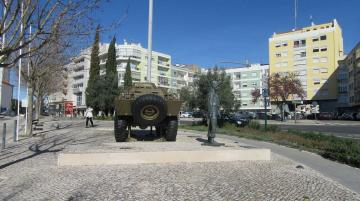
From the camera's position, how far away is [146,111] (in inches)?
550

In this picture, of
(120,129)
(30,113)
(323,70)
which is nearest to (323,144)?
(120,129)

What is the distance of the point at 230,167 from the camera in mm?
10141

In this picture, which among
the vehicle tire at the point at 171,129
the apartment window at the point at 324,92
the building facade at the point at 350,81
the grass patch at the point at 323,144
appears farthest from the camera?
the apartment window at the point at 324,92

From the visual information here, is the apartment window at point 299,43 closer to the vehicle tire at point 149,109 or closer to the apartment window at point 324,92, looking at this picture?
the apartment window at point 324,92

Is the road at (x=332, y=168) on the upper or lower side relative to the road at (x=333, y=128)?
lower

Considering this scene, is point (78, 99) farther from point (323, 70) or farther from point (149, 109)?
point (149, 109)

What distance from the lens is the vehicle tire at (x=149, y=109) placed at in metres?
13.7

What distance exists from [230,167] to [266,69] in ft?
322

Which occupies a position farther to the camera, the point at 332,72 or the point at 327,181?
the point at 332,72

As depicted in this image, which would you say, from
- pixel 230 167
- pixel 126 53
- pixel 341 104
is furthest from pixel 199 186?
pixel 126 53

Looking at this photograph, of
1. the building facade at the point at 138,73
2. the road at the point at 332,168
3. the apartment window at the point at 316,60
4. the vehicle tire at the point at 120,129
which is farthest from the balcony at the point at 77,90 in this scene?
the road at the point at 332,168

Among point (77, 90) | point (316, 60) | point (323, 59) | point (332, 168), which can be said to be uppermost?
point (323, 59)

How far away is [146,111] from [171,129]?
4.96ft

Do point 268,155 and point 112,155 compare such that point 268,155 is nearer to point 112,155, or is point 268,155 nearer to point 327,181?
point 327,181
